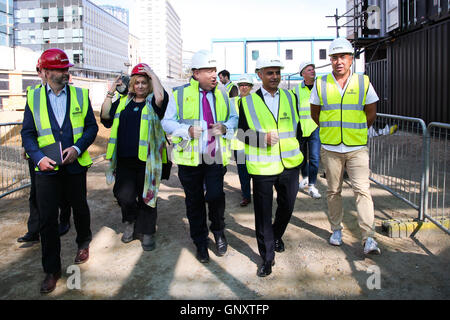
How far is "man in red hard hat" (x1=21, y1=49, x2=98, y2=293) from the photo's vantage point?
3.54 meters

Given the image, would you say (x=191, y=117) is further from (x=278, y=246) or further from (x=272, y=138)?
(x=278, y=246)

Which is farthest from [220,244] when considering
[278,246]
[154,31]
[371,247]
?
[154,31]

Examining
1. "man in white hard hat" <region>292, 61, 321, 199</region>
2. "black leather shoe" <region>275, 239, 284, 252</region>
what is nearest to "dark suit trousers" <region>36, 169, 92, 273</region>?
"black leather shoe" <region>275, 239, 284, 252</region>

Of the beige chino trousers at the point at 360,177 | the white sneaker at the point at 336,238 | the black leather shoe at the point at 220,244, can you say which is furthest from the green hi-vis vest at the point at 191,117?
the white sneaker at the point at 336,238

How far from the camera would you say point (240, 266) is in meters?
3.87

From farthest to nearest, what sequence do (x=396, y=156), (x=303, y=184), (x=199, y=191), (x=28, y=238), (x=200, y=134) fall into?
(x=303, y=184) < (x=396, y=156) < (x=28, y=238) < (x=199, y=191) < (x=200, y=134)

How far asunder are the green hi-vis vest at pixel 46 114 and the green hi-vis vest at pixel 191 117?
90 centimetres

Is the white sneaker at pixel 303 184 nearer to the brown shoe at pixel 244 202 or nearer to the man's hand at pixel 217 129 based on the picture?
the brown shoe at pixel 244 202

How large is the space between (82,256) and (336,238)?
2.71 m

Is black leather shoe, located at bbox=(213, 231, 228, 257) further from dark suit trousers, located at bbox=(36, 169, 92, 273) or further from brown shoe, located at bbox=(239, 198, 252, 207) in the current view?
brown shoe, located at bbox=(239, 198, 252, 207)

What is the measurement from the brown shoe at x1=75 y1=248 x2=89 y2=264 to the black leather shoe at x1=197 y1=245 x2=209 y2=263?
45.1 inches

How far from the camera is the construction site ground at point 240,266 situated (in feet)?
11.0

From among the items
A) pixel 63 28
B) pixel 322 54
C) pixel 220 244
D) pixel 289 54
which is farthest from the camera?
pixel 63 28
